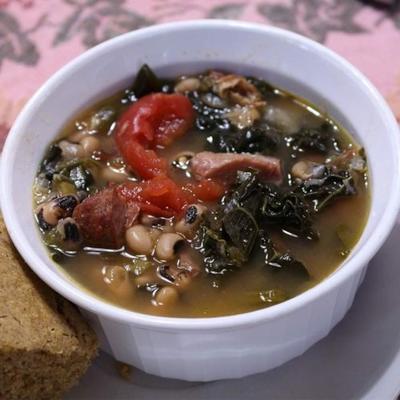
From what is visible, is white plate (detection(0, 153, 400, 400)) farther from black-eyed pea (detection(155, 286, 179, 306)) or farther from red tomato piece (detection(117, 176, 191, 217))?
red tomato piece (detection(117, 176, 191, 217))

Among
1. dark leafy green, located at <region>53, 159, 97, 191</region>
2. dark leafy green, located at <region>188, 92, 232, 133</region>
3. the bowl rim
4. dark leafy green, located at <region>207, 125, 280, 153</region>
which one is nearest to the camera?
the bowl rim

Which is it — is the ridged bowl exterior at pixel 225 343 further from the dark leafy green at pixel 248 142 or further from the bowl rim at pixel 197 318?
the dark leafy green at pixel 248 142

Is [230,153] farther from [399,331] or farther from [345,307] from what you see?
[399,331]

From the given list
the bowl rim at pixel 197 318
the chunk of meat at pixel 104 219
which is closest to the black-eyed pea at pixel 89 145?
the bowl rim at pixel 197 318

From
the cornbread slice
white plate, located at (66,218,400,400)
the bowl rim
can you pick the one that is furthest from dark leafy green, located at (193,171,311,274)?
the cornbread slice

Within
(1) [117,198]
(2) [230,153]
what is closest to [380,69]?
(2) [230,153]

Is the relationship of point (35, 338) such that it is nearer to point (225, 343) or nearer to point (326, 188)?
point (225, 343)
